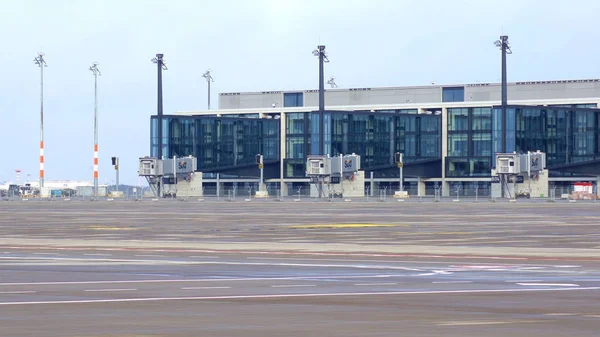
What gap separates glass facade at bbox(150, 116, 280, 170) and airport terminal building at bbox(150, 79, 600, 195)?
141 mm

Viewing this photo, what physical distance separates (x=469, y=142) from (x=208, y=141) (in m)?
37.0

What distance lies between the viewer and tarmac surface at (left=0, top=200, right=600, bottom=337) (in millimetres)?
15867

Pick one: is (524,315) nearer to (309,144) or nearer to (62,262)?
(62,262)

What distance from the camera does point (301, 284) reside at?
23.5 m

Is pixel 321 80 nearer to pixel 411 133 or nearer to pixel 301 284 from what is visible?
pixel 411 133

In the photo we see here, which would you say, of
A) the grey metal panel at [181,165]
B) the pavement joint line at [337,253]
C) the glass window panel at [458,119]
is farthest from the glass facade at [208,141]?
the pavement joint line at [337,253]

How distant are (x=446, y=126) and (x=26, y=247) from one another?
418ft

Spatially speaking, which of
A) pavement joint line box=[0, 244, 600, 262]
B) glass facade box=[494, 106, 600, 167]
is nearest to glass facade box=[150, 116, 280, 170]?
glass facade box=[494, 106, 600, 167]

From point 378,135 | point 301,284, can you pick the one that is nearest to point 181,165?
point 378,135

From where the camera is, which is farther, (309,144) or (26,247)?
(309,144)

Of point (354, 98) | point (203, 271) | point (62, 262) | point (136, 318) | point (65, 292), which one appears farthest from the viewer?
point (354, 98)

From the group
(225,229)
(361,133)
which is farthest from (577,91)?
(225,229)

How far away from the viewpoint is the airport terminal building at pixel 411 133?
154 meters

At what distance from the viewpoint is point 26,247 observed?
131 ft
